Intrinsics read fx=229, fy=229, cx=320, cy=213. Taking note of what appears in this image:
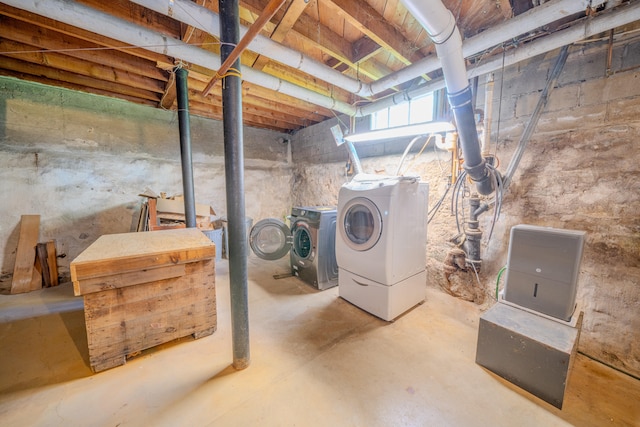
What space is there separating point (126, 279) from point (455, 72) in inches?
107

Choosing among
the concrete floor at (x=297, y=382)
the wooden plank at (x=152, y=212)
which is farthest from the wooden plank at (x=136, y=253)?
the wooden plank at (x=152, y=212)

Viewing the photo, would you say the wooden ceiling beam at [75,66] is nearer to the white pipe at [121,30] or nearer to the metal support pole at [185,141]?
the metal support pole at [185,141]

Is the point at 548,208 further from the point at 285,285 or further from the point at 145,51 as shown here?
the point at 145,51

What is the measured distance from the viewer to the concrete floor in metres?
1.27

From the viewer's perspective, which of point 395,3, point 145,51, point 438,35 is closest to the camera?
point 438,35

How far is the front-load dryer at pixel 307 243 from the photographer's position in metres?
2.81

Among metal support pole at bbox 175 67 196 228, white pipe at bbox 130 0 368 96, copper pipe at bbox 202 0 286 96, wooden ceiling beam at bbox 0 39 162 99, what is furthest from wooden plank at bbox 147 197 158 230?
copper pipe at bbox 202 0 286 96

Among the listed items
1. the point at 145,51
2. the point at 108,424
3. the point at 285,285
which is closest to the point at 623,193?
the point at 285,285

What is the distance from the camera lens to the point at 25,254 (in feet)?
9.33

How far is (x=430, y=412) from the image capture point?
4.28ft

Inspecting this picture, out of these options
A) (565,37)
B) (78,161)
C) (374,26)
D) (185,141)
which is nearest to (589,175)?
(565,37)

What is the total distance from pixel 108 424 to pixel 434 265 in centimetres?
305

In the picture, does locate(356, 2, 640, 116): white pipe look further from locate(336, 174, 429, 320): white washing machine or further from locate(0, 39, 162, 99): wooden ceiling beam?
locate(0, 39, 162, 99): wooden ceiling beam

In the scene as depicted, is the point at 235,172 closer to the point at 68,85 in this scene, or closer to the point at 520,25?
the point at 520,25
